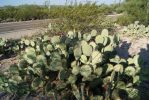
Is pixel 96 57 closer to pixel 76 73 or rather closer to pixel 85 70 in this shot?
pixel 85 70

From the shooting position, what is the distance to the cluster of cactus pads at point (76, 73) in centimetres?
652

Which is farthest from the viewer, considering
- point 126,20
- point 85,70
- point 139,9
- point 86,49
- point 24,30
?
point 24,30

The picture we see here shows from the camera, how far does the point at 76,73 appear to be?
6469mm

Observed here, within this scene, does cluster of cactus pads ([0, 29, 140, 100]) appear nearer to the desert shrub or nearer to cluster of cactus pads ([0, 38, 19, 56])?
cluster of cactus pads ([0, 38, 19, 56])

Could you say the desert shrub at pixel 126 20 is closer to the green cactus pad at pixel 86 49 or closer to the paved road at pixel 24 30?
the paved road at pixel 24 30

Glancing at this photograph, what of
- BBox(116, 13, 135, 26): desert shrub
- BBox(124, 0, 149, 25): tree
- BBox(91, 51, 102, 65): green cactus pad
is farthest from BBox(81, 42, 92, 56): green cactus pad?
BBox(116, 13, 135, 26): desert shrub

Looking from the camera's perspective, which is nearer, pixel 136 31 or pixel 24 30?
pixel 136 31

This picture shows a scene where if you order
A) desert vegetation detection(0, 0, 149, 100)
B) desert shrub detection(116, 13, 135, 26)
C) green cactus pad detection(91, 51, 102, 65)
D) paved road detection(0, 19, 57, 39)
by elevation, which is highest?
green cactus pad detection(91, 51, 102, 65)

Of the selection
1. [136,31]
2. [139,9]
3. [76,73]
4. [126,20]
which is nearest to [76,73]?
[76,73]

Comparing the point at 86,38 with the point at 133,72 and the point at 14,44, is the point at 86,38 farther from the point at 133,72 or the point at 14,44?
the point at 14,44

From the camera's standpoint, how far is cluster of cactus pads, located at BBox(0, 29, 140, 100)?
257 inches

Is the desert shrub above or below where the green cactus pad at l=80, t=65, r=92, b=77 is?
below

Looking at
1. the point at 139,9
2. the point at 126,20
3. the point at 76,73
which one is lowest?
the point at 126,20

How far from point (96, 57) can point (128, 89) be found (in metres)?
0.83
